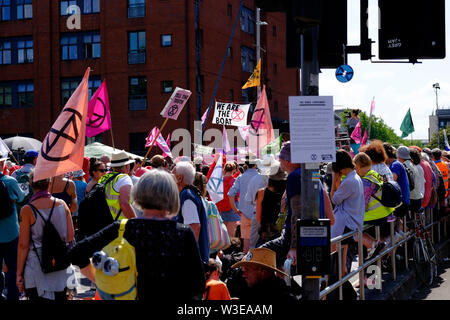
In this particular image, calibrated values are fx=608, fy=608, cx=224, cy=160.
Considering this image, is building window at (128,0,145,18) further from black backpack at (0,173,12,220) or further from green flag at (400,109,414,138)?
black backpack at (0,173,12,220)

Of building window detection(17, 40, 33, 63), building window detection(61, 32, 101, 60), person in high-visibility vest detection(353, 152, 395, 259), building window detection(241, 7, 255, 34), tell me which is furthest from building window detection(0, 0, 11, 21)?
person in high-visibility vest detection(353, 152, 395, 259)

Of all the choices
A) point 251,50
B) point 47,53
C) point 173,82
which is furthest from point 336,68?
point 251,50

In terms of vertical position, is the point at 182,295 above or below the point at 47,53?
below

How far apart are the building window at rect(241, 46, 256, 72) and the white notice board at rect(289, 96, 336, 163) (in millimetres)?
40739

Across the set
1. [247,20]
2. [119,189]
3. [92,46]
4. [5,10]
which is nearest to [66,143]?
[119,189]

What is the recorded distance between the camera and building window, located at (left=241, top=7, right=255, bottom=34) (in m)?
45.0

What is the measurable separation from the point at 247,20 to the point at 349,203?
40.4 metres

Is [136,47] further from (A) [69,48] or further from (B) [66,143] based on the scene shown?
(B) [66,143]

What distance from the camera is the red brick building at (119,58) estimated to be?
39.1 m

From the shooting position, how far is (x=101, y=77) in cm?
4047

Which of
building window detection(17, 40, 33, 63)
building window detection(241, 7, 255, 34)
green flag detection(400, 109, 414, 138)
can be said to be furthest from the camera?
building window detection(241, 7, 255, 34)

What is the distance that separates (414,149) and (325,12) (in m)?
6.18

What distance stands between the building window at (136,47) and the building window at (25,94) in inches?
301

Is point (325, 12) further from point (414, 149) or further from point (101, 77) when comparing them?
point (101, 77)
